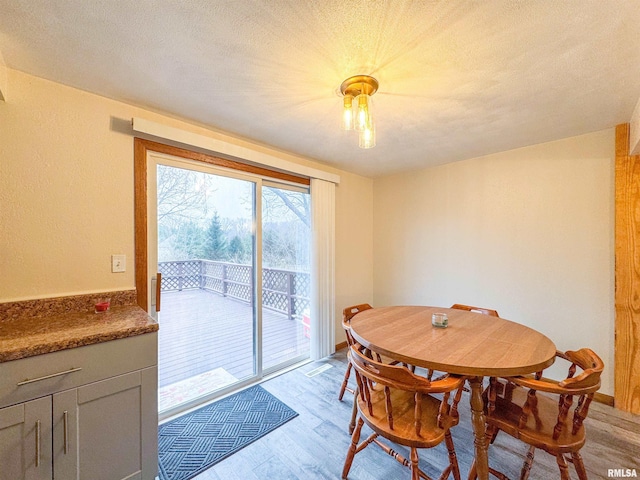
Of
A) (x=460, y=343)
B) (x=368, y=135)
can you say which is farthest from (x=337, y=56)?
(x=460, y=343)

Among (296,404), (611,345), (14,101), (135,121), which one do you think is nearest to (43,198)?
(14,101)

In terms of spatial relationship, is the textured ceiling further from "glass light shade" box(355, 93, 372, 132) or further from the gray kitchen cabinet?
the gray kitchen cabinet

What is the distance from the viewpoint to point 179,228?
2.17 meters

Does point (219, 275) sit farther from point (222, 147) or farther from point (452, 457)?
point (452, 457)

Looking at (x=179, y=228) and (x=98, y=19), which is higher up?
(x=98, y=19)

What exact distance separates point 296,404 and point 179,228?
1.77m

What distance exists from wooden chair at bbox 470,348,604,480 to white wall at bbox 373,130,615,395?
1293mm

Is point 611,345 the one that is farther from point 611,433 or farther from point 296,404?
point 296,404

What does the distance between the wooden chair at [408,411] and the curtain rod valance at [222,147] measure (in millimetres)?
1846

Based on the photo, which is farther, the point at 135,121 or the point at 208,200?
the point at 208,200

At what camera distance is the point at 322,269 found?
3.07 meters

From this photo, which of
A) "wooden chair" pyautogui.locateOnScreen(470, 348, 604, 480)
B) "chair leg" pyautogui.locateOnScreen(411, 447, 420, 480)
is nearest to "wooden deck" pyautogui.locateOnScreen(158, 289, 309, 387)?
"chair leg" pyautogui.locateOnScreen(411, 447, 420, 480)

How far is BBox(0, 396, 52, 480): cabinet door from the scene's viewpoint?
1.08 meters

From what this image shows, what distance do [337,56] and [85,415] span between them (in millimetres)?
2145
